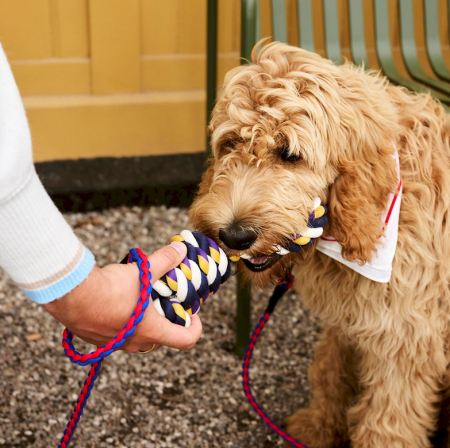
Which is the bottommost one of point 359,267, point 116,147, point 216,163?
→ point 116,147

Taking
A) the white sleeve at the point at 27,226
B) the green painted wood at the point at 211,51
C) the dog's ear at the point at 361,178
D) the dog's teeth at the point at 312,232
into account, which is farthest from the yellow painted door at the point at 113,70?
the white sleeve at the point at 27,226

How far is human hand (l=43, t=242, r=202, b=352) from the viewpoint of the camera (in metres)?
1.39

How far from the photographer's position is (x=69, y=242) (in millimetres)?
1352

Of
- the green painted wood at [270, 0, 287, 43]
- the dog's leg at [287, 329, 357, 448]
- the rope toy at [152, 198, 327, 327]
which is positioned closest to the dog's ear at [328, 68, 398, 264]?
the rope toy at [152, 198, 327, 327]

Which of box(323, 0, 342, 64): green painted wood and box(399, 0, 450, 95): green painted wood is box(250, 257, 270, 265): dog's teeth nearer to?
box(323, 0, 342, 64): green painted wood

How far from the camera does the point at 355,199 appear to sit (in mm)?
1783

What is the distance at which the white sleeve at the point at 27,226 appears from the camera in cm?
124

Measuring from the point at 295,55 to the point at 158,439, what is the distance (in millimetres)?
1628

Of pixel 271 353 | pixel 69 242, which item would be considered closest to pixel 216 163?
pixel 69 242

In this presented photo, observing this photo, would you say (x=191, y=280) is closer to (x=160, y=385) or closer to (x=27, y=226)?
(x=27, y=226)

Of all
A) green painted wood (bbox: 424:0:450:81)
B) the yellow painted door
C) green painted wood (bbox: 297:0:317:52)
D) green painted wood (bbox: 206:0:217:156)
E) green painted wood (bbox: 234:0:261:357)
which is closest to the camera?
green painted wood (bbox: 234:0:261:357)

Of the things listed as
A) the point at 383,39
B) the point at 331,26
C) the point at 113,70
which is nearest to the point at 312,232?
the point at 331,26

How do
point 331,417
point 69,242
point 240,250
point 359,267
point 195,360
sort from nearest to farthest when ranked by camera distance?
point 69,242, point 240,250, point 359,267, point 331,417, point 195,360

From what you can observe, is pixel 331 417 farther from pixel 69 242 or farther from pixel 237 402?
pixel 69 242
